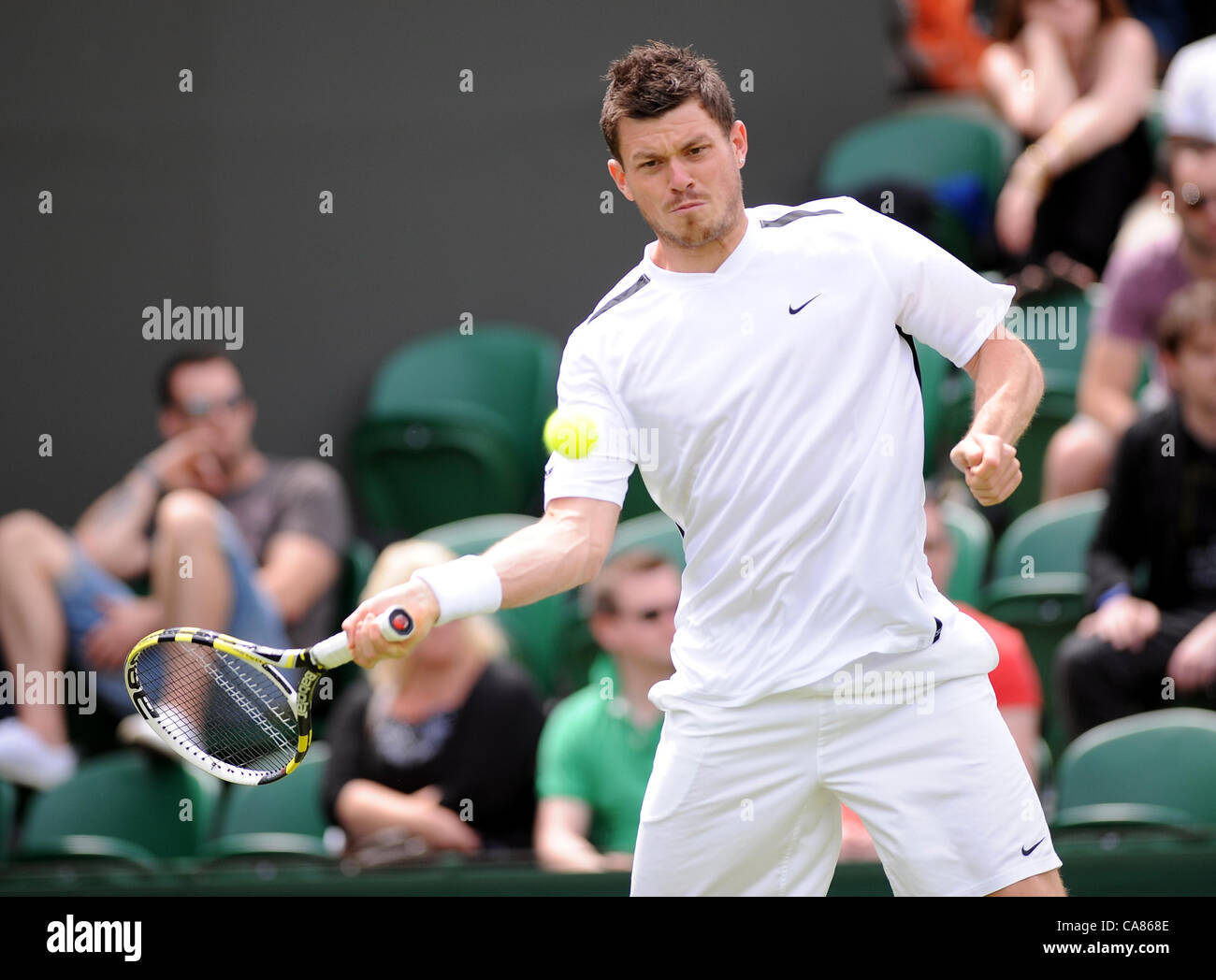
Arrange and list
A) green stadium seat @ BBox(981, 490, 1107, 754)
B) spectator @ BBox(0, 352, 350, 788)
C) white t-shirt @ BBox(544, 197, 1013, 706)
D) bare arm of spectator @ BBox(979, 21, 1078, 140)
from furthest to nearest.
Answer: bare arm of spectator @ BBox(979, 21, 1078, 140) → spectator @ BBox(0, 352, 350, 788) → green stadium seat @ BBox(981, 490, 1107, 754) → white t-shirt @ BBox(544, 197, 1013, 706)

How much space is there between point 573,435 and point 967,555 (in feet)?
5.23

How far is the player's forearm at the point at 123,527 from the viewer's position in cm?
462

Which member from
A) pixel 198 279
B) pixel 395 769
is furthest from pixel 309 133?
pixel 395 769

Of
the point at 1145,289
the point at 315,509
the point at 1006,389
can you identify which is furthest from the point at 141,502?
the point at 1006,389

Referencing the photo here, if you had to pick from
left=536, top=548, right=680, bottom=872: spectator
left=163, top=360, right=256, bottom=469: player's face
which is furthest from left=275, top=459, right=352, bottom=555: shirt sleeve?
left=536, top=548, right=680, bottom=872: spectator

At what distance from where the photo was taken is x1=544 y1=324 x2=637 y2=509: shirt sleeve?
2670 mm

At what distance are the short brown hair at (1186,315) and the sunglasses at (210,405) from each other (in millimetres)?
2406

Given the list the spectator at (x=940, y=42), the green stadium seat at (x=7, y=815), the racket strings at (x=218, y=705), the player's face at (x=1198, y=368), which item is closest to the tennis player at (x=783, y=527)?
the racket strings at (x=218, y=705)

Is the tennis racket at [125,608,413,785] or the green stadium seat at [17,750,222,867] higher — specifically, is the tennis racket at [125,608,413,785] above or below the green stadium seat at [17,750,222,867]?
above

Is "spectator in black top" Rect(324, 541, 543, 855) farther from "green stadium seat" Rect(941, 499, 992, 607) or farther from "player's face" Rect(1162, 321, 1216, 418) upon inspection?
"player's face" Rect(1162, 321, 1216, 418)

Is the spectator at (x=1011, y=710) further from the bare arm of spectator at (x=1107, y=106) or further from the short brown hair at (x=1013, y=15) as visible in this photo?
the short brown hair at (x=1013, y=15)

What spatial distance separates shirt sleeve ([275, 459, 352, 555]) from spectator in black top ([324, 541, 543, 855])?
2.03 feet

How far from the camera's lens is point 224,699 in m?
2.93
